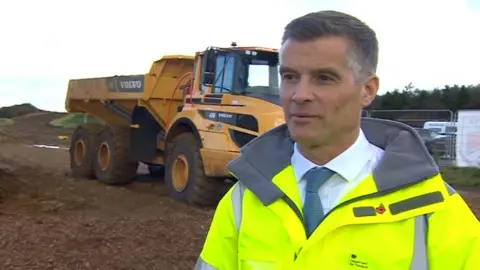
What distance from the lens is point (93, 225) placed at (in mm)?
8398

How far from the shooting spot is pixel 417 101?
42812mm

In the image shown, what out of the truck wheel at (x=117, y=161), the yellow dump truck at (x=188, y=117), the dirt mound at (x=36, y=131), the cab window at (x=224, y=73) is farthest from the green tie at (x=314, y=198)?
the dirt mound at (x=36, y=131)

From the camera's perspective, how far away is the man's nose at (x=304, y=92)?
1.92 meters

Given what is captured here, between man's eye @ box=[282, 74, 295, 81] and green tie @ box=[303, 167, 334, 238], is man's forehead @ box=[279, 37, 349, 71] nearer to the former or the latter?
man's eye @ box=[282, 74, 295, 81]

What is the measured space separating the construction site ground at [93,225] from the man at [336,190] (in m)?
4.87

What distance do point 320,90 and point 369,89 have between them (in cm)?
17

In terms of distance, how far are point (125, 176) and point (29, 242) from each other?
6037mm

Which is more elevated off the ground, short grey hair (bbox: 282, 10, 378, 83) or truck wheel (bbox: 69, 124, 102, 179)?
short grey hair (bbox: 282, 10, 378, 83)

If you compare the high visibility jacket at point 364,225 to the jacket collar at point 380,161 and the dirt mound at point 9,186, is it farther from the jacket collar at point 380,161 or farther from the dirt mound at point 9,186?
the dirt mound at point 9,186

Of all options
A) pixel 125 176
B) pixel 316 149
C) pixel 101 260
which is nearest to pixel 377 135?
pixel 316 149

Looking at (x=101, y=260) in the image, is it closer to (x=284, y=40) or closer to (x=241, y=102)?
(x=241, y=102)

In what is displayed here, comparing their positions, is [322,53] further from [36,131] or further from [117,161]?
[36,131]

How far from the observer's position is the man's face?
6.31 feet

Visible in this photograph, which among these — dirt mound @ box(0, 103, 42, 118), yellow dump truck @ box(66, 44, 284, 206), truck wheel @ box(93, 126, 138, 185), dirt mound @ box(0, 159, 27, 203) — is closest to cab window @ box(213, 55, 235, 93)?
yellow dump truck @ box(66, 44, 284, 206)
